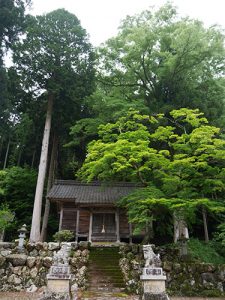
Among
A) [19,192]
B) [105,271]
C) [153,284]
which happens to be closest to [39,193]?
[19,192]

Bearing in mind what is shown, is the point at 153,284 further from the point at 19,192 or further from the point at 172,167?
the point at 19,192

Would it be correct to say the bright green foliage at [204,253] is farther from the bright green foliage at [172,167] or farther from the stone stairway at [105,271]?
the stone stairway at [105,271]

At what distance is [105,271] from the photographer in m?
11.3

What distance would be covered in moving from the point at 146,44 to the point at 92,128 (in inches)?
237

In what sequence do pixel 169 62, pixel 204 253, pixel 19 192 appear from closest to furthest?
pixel 204 253, pixel 169 62, pixel 19 192

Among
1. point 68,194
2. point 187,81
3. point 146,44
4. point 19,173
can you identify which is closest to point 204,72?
point 187,81

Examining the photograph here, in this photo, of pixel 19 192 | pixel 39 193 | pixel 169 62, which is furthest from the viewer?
pixel 19 192

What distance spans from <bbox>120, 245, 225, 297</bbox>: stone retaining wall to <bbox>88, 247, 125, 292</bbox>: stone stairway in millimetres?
346

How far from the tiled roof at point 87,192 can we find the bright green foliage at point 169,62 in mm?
6223

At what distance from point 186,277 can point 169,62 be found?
36.1 ft

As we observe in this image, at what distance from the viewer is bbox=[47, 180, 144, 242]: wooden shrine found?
56.2 feet

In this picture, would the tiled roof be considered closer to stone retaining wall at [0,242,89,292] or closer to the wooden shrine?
the wooden shrine

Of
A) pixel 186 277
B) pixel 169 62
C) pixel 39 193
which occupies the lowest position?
pixel 186 277

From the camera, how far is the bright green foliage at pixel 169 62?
15.9m
